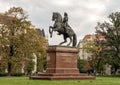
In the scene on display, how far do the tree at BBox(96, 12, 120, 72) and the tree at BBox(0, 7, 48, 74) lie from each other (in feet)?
61.0

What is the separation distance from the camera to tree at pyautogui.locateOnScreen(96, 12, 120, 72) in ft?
259

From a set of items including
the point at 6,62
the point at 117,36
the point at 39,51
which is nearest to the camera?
the point at 6,62

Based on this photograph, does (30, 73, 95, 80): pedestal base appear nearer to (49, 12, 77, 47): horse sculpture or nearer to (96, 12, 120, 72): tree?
(49, 12, 77, 47): horse sculpture

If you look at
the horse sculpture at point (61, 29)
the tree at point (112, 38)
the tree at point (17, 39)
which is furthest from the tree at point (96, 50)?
the horse sculpture at point (61, 29)

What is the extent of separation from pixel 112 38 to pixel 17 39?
24.2 metres

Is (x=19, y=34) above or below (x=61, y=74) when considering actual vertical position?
above

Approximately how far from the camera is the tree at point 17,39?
6459 cm

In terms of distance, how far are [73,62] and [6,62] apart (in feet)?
89.5

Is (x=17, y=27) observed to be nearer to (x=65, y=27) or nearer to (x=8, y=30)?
(x=8, y=30)

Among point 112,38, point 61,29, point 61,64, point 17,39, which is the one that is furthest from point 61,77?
point 112,38

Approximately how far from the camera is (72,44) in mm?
41656

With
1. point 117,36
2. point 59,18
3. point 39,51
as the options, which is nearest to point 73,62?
point 59,18

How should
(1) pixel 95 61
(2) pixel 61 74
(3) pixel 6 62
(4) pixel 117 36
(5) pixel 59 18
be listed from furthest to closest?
(1) pixel 95 61 < (4) pixel 117 36 < (3) pixel 6 62 < (5) pixel 59 18 < (2) pixel 61 74

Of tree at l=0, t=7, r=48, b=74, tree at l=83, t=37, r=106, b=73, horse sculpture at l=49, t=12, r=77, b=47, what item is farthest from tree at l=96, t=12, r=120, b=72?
horse sculpture at l=49, t=12, r=77, b=47
